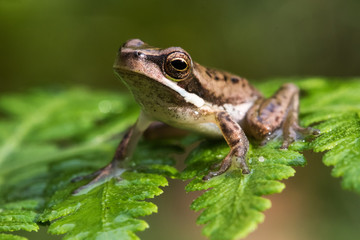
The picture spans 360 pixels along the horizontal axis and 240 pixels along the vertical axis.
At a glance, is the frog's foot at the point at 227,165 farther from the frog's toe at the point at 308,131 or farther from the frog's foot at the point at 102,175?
the frog's foot at the point at 102,175

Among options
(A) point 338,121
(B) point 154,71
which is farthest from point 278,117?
(B) point 154,71

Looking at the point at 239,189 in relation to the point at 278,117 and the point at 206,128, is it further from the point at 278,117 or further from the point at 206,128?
the point at 278,117

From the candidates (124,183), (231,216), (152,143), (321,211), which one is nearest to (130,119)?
(152,143)

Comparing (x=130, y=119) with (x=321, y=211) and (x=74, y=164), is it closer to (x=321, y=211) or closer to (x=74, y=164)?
(x=74, y=164)

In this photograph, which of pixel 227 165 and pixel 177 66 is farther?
pixel 177 66

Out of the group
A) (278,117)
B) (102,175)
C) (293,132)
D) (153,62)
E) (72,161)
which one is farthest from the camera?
(72,161)

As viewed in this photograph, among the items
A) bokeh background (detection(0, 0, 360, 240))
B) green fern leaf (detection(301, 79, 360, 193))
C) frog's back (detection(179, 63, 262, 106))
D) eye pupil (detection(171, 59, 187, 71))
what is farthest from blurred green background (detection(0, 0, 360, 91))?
eye pupil (detection(171, 59, 187, 71))

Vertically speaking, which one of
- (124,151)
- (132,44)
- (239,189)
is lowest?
(239,189)
